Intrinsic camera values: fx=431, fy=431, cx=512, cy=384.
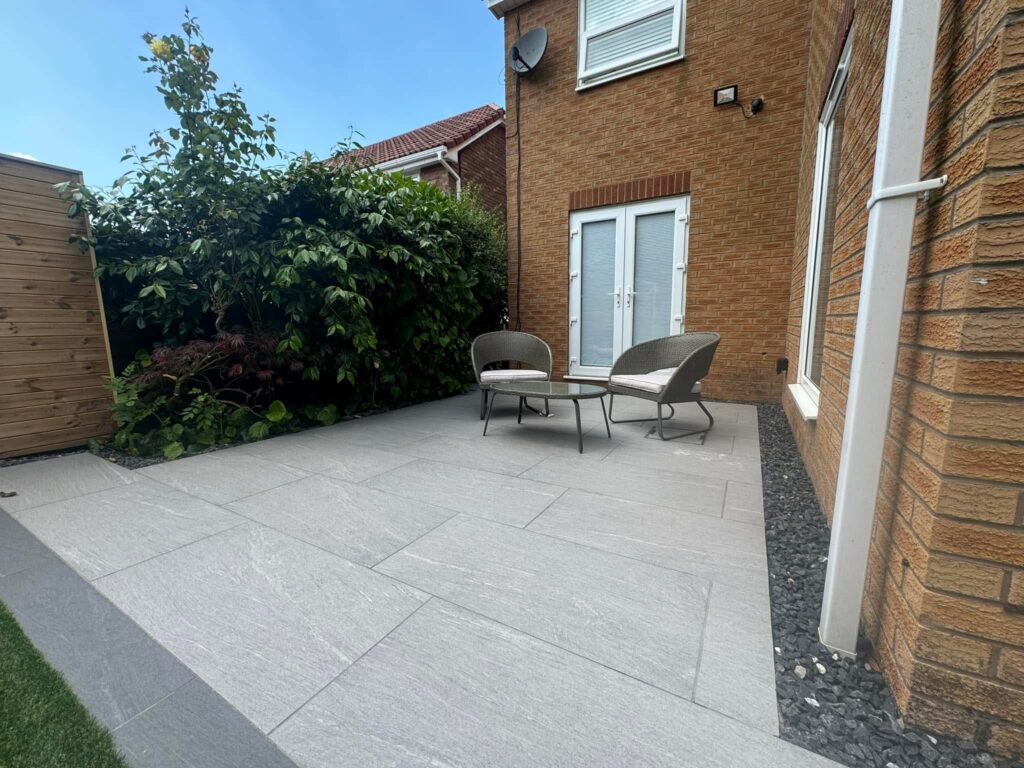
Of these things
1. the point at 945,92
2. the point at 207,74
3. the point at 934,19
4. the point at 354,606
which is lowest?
the point at 354,606

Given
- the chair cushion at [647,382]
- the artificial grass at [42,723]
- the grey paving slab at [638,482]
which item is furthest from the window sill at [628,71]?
the artificial grass at [42,723]

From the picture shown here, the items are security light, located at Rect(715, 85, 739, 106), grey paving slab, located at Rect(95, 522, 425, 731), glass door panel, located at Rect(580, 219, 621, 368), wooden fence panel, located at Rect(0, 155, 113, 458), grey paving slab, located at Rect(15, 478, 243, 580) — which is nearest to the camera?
grey paving slab, located at Rect(95, 522, 425, 731)

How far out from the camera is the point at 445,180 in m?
8.45

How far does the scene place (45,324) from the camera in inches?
119

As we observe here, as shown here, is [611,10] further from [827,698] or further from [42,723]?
[42,723]

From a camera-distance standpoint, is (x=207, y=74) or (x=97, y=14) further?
(x=97, y=14)

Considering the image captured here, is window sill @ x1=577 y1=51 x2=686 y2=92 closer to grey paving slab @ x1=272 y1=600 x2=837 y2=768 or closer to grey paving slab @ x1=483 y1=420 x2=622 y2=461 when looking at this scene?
grey paving slab @ x1=483 y1=420 x2=622 y2=461

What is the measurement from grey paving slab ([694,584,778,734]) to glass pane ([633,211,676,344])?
4.01 meters

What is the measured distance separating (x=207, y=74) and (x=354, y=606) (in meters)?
3.70

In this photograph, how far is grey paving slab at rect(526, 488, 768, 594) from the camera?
1.63m

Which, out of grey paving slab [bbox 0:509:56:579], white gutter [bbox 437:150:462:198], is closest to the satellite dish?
white gutter [bbox 437:150:462:198]

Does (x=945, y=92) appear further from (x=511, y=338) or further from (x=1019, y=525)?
(x=511, y=338)

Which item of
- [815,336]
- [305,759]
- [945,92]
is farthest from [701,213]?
[305,759]

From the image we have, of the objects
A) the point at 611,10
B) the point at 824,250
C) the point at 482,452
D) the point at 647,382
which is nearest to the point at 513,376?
the point at 482,452
